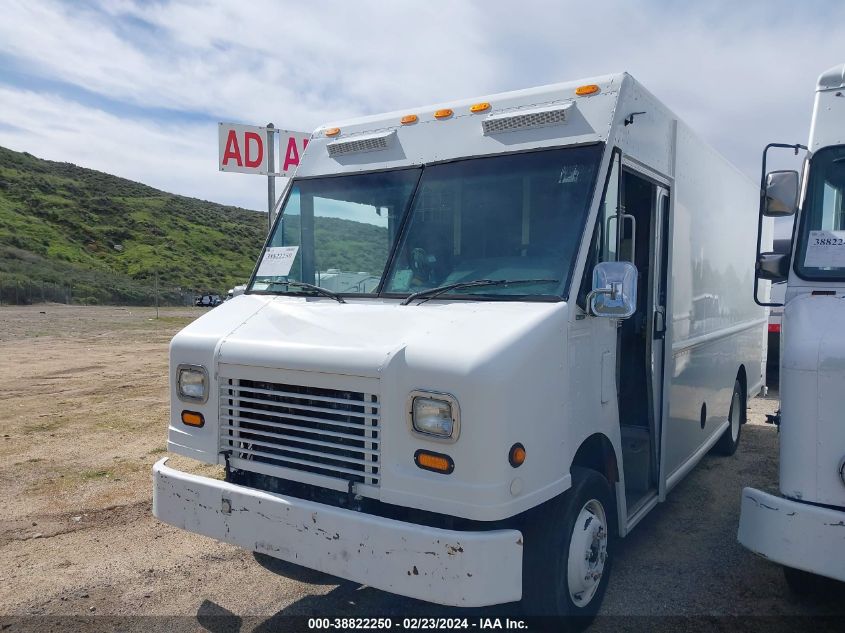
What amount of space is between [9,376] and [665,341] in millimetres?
10905

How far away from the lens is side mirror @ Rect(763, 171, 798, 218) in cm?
396

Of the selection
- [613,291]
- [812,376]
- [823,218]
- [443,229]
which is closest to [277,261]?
[443,229]

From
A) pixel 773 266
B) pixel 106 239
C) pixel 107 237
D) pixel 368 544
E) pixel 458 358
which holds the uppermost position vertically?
pixel 107 237

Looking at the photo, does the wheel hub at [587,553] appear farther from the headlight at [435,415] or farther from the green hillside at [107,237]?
the green hillside at [107,237]

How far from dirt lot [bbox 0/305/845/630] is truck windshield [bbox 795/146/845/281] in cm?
196

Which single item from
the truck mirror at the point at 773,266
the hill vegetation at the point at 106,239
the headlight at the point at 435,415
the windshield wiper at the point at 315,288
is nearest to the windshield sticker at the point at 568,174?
the truck mirror at the point at 773,266

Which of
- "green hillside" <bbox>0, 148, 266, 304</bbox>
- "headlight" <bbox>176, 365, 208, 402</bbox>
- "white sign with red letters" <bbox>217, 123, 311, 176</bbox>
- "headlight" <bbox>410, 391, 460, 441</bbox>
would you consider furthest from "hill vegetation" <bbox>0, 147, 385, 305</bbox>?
"headlight" <bbox>410, 391, 460, 441</bbox>

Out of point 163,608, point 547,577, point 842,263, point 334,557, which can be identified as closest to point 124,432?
point 163,608

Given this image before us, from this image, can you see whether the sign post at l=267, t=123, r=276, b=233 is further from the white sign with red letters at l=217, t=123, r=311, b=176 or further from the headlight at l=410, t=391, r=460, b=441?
the headlight at l=410, t=391, r=460, b=441

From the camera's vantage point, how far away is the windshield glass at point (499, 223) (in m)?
3.83

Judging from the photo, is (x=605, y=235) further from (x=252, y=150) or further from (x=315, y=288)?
(x=252, y=150)

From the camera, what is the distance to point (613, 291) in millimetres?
3582

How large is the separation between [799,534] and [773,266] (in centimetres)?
159

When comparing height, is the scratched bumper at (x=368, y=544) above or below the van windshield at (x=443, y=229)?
below
